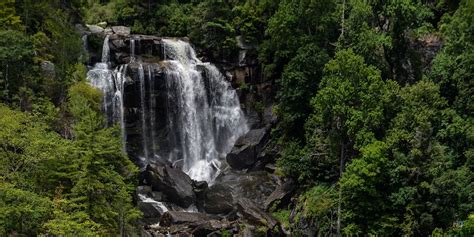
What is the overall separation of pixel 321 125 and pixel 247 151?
34.4 feet

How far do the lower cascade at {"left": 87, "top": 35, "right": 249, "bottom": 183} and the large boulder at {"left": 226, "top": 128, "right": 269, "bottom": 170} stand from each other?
2073 millimetres

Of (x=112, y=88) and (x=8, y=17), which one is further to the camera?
(x=112, y=88)

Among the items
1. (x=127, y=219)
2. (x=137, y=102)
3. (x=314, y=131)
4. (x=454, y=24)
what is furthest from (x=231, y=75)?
(x=127, y=219)

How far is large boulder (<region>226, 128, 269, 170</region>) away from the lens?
48.2m

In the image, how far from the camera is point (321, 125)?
130ft

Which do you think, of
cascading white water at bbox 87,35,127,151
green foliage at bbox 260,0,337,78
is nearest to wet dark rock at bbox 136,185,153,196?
cascading white water at bbox 87,35,127,151

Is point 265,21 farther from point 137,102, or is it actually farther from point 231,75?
point 137,102

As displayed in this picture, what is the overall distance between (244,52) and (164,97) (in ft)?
34.9

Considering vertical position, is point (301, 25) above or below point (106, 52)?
above

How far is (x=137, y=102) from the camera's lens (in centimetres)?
4797

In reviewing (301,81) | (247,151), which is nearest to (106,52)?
(247,151)

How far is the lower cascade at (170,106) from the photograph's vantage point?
156ft

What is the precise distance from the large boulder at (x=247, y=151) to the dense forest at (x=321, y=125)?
1.27 meters

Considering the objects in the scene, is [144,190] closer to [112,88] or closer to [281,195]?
[112,88]
